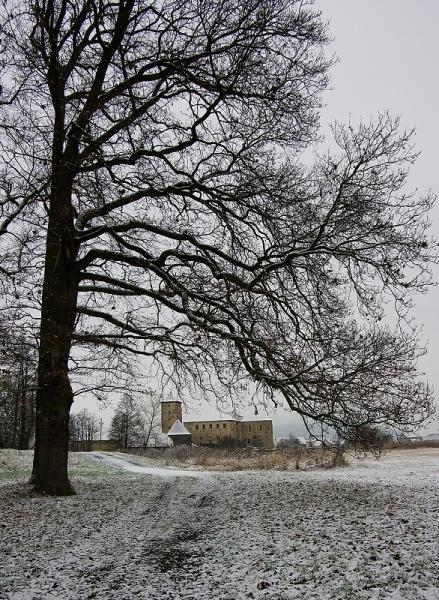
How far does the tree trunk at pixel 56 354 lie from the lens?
37.4 ft

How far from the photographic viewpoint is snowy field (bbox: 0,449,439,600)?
5184 millimetres

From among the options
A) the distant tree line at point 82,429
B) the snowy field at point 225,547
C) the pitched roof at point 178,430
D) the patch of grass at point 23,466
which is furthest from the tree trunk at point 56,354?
the pitched roof at point 178,430

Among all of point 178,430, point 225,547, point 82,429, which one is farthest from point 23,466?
point 82,429

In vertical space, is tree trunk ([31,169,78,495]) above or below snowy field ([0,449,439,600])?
above

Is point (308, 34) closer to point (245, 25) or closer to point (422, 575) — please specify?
point (245, 25)

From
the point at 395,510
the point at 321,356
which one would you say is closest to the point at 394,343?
the point at 321,356

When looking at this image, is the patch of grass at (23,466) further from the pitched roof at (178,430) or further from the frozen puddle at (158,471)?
the pitched roof at (178,430)

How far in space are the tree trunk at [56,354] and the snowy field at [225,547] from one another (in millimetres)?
883

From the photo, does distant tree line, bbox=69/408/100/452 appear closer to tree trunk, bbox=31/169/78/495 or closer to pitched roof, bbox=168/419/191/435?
pitched roof, bbox=168/419/191/435

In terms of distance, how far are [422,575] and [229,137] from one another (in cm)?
1022

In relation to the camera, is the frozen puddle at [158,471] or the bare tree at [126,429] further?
the bare tree at [126,429]

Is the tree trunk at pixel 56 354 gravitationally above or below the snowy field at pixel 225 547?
above

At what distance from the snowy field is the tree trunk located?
0.88 m

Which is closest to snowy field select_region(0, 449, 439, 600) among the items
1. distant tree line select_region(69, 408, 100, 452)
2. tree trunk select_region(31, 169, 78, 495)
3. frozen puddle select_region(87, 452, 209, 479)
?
tree trunk select_region(31, 169, 78, 495)
